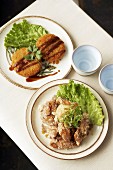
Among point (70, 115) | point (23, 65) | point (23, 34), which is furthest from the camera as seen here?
point (23, 34)

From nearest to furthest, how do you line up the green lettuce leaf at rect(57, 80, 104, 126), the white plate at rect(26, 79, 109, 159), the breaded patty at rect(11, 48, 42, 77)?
the white plate at rect(26, 79, 109, 159) < the green lettuce leaf at rect(57, 80, 104, 126) < the breaded patty at rect(11, 48, 42, 77)

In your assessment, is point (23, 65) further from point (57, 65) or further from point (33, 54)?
point (57, 65)

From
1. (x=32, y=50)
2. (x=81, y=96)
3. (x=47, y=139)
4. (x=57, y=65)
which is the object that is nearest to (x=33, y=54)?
(x=32, y=50)

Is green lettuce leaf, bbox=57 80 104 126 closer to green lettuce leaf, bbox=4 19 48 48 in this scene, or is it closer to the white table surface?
the white table surface

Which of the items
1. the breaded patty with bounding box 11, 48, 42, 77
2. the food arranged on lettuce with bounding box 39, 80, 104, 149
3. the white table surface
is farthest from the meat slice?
the breaded patty with bounding box 11, 48, 42, 77

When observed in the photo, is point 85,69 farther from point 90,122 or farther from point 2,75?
point 2,75
